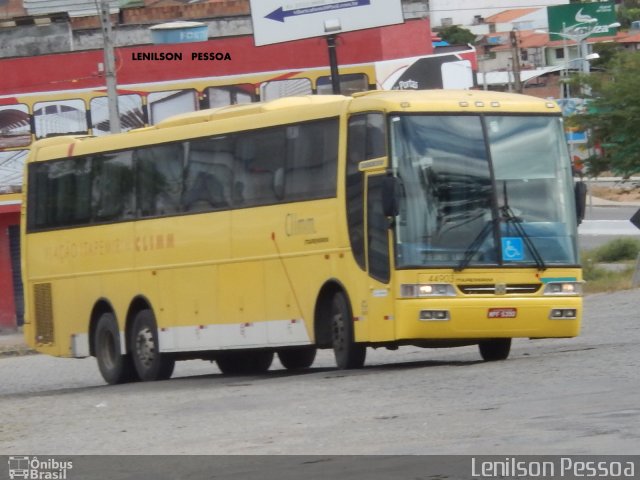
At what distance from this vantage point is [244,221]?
19.8m

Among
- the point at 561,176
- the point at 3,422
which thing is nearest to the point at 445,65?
the point at 561,176

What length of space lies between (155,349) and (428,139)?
5.47 metres

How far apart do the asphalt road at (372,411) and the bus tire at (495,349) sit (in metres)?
0.47

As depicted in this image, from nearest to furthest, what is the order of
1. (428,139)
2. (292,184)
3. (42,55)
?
1. (428,139)
2. (292,184)
3. (42,55)

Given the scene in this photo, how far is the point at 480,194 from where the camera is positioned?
1781cm

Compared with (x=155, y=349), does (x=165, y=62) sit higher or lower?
higher

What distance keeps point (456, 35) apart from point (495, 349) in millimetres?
101977

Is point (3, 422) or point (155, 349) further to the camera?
point (155, 349)

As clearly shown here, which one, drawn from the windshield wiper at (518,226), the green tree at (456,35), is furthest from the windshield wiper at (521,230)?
the green tree at (456,35)

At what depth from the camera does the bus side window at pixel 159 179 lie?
20.9 m

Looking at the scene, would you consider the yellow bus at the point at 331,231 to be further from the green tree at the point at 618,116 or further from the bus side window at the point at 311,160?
the green tree at the point at 618,116

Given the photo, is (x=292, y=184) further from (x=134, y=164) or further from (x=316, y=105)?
(x=134, y=164)
